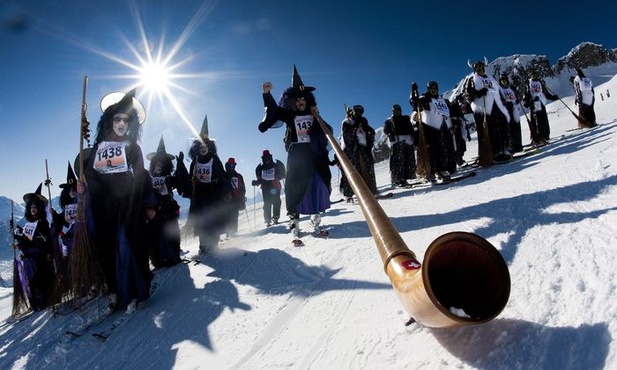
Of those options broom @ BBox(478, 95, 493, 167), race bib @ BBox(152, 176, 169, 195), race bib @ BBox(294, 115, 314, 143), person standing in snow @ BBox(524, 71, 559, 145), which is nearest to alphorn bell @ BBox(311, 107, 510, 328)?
race bib @ BBox(294, 115, 314, 143)

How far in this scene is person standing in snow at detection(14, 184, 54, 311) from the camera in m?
6.04

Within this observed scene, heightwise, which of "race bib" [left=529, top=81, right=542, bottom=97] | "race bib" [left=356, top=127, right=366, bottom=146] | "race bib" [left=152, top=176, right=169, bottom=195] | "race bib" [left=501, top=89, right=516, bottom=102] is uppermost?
"race bib" [left=529, top=81, right=542, bottom=97]

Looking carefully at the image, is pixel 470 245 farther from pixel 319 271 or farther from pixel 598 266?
pixel 319 271

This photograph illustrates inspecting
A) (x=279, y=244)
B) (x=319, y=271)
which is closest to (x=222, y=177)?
(x=279, y=244)

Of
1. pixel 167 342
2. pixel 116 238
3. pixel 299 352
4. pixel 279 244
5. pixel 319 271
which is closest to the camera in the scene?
pixel 299 352

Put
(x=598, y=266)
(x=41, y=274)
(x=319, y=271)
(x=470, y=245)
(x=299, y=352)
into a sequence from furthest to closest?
(x=41, y=274)
(x=319, y=271)
(x=299, y=352)
(x=598, y=266)
(x=470, y=245)

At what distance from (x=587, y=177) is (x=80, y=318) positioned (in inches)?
220

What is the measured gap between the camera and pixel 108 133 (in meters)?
3.88

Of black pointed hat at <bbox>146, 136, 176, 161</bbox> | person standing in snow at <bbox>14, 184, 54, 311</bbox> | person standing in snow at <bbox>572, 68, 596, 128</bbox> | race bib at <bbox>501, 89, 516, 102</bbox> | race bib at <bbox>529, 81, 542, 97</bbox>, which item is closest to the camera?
person standing in snow at <bbox>14, 184, 54, 311</bbox>

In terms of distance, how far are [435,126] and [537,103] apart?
562 centimetres

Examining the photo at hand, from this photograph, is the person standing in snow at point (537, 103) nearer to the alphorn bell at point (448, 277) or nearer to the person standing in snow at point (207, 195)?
the person standing in snow at point (207, 195)

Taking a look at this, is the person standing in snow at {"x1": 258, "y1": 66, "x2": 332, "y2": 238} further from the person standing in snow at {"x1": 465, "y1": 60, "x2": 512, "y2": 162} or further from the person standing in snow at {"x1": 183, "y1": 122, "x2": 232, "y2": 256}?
the person standing in snow at {"x1": 465, "y1": 60, "x2": 512, "y2": 162}

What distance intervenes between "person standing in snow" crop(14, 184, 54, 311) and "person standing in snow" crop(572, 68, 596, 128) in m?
15.0

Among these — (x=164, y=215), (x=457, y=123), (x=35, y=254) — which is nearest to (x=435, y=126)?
(x=457, y=123)
